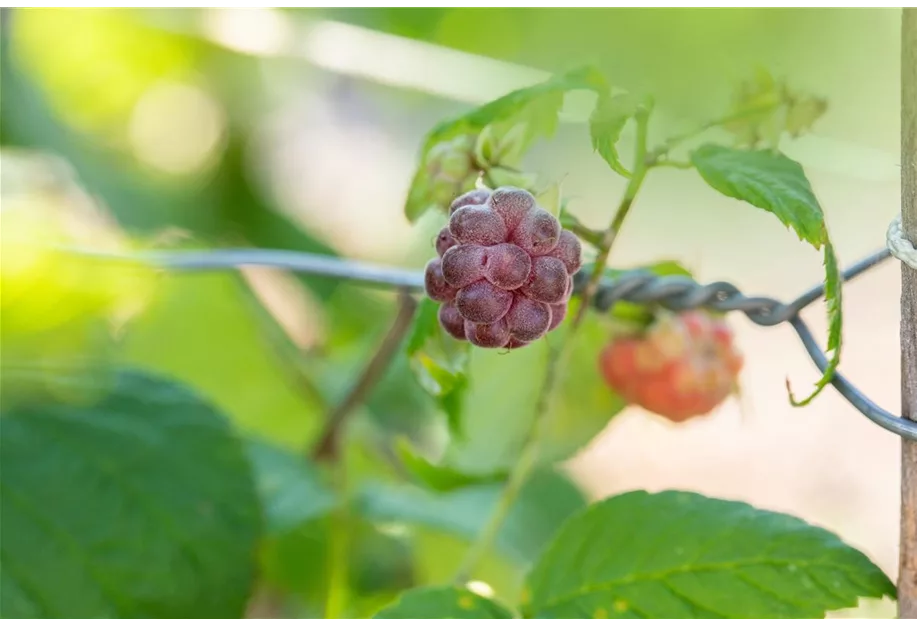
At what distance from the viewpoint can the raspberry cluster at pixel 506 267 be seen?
396 millimetres

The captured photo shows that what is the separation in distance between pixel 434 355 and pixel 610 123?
0.15 metres

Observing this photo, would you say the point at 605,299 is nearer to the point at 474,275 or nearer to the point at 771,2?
the point at 474,275

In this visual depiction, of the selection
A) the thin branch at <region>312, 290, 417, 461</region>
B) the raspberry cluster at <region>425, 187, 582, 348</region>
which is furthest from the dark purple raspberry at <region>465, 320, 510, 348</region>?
the thin branch at <region>312, 290, 417, 461</region>

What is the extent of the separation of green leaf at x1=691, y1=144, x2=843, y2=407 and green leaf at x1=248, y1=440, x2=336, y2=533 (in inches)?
20.3

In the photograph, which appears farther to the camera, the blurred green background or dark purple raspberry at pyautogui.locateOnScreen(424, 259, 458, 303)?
the blurred green background

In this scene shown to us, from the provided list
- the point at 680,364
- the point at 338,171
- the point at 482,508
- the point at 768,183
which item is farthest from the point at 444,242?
the point at 338,171

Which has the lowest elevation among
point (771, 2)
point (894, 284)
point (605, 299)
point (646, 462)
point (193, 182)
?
point (646, 462)

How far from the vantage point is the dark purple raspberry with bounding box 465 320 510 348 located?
0.40 meters

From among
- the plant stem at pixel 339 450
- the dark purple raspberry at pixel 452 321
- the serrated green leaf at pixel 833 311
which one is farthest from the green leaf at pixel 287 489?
the serrated green leaf at pixel 833 311

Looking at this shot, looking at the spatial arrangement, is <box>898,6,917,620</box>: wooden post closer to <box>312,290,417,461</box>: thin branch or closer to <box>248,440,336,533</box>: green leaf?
<box>312,290,417,461</box>: thin branch

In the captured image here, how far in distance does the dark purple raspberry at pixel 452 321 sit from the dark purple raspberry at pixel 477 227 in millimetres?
42

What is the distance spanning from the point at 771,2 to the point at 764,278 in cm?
56

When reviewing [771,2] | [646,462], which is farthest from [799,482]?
[771,2]

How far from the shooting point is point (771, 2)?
6.01 ft
